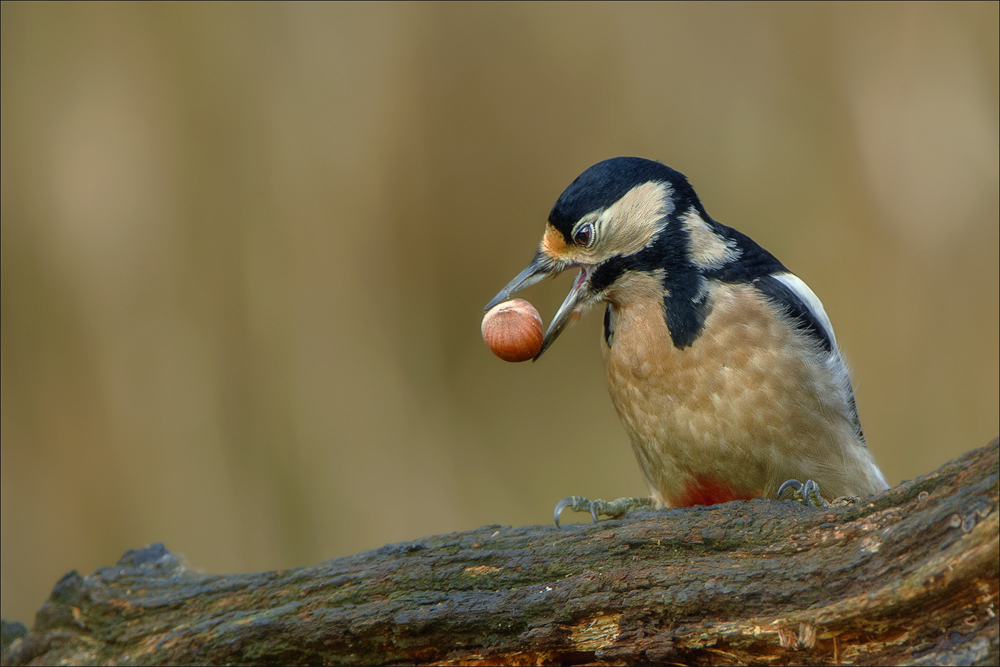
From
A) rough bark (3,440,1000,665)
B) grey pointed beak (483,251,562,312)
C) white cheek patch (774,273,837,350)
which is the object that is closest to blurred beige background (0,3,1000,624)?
white cheek patch (774,273,837,350)

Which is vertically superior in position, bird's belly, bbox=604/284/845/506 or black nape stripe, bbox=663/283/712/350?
black nape stripe, bbox=663/283/712/350

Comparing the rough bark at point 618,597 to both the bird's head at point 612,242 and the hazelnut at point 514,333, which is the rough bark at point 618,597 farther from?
the bird's head at point 612,242

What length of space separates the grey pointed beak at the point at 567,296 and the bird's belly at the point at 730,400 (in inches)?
7.1

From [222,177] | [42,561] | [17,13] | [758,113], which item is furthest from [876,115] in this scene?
[42,561]

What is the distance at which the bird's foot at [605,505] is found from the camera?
295 centimetres

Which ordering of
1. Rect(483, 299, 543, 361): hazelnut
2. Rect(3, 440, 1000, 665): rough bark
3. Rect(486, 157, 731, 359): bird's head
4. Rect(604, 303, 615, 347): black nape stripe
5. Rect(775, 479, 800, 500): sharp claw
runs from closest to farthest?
Rect(3, 440, 1000, 665): rough bark
Rect(775, 479, 800, 500): sharp claw
Rect(483, 299, 543, 361): hazelnut
Rect(486, 157, 731, 359): bird's head
Rect(604, 303, 615, 347): black nape stripe

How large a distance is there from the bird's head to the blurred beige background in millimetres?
Answer: 2030

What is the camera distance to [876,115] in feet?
15.0

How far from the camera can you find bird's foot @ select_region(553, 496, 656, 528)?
2.95 metres

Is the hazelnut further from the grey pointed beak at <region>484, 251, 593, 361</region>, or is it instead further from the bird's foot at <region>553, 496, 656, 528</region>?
the bird's foot at <region>553, 496, 656, 528</region>

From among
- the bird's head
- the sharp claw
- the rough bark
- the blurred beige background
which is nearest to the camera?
the rough bark

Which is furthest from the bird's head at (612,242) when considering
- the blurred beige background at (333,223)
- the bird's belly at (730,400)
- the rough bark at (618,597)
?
the blurred beige background at (333,223)

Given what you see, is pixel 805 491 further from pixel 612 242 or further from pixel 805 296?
pixel 612 242

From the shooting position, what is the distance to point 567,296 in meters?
2.82
